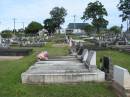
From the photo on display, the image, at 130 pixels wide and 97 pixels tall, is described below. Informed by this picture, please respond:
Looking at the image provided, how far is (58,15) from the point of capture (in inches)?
3984

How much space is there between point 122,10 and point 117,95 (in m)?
37.9

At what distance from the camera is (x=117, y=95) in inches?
406

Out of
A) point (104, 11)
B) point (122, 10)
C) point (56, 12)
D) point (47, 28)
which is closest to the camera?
point (122, 10)

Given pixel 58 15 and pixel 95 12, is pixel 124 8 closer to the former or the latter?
pixel 95 12

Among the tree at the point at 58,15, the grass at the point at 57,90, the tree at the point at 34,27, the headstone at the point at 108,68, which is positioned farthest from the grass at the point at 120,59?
the tree at the point at 34,27

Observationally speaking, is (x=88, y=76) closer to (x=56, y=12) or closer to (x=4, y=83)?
(x=4, y=83)

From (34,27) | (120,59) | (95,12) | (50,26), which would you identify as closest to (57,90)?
(120,59)

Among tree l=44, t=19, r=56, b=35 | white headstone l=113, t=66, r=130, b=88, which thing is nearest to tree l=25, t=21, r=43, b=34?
tree l=44, t=19, r=56, b=35

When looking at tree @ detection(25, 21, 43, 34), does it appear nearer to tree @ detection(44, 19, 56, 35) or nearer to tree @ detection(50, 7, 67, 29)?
tree @ detection(44, 19, 56, 35)

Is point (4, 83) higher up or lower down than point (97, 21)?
lower down

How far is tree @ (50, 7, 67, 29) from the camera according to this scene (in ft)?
334

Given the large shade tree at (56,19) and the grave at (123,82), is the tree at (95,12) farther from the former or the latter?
the grave at (123,82)

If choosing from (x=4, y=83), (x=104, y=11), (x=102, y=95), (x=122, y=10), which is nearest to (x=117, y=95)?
(x=102, y=95)

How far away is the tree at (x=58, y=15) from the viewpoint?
334ft
